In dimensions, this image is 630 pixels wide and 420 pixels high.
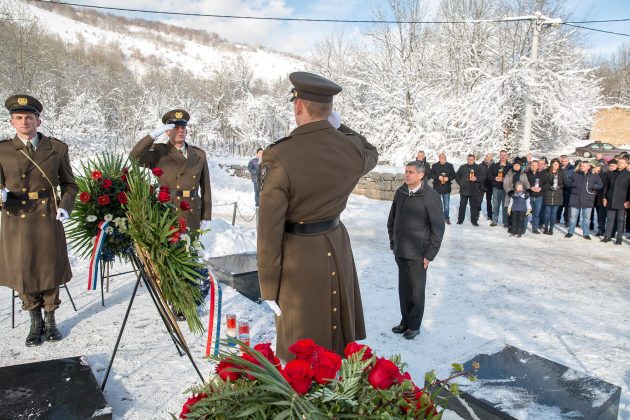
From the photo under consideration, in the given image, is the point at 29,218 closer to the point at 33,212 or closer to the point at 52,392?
the point at 33,212

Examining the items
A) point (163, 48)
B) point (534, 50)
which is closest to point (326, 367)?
point (534, 50)

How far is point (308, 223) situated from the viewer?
9.17ft

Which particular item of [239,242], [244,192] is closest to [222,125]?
[244,192]

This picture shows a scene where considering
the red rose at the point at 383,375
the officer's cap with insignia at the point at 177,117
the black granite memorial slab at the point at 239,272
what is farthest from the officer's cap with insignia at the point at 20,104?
the red rose at the point at 383,375

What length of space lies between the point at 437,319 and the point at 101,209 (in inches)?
162

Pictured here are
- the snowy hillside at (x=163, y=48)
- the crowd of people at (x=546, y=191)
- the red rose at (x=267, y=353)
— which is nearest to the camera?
the red rose at (x=267, y=353)

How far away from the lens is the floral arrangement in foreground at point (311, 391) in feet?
4.44

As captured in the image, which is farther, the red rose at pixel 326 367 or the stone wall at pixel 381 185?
the stone wall at pixel 381 185

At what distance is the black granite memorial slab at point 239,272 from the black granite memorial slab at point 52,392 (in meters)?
2.49

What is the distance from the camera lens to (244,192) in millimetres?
18188

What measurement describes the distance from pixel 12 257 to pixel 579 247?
426 inches

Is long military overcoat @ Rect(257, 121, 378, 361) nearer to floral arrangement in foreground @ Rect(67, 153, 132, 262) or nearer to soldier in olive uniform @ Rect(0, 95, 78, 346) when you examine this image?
floral arrangement in foreground @ Rect(67, 153, 132, 262)

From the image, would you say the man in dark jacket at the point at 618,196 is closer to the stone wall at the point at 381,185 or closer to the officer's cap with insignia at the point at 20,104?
the stone wall at the point at 381,185

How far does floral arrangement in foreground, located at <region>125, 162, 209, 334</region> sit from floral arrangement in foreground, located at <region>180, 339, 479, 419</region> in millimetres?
1802
